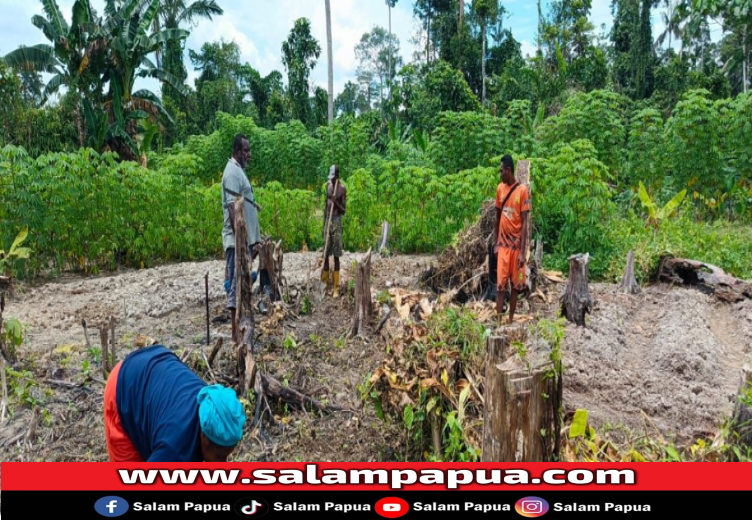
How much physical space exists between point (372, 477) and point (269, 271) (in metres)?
4.87

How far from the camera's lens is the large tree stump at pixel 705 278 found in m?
7.72

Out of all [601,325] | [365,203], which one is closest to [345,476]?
[601,325]

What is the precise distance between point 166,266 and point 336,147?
6.53 m

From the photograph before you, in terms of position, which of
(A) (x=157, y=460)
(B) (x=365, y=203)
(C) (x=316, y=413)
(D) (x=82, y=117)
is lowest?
(C) (x=316, y=413)

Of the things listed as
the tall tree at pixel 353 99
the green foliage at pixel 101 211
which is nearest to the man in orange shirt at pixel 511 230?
the green foliage at pixel 101 211

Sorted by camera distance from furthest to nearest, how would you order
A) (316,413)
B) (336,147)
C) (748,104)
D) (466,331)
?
1. (336,147)
2. (748,104)
3. (316,413)
4. (466,331)

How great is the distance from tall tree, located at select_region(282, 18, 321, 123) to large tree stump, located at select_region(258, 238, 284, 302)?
19962mm

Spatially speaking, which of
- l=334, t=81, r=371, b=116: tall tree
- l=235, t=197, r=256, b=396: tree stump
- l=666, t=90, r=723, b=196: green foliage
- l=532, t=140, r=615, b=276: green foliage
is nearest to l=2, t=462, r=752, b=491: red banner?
l=235, t=197, r=256, b=396: tree stump

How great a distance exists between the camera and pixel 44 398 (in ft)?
15.6

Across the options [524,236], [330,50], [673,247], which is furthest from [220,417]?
[330,50]

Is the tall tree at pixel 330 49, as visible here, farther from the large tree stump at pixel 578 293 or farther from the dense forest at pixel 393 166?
the large tree stump at pixel 578 293

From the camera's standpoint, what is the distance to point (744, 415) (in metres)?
2.84

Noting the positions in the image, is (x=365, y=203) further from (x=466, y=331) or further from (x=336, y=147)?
(x=466, y=331)
